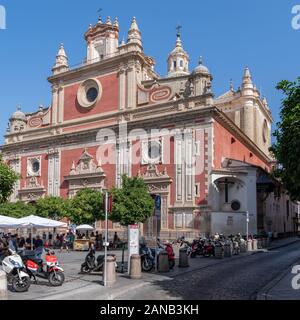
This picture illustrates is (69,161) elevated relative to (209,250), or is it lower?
elevated

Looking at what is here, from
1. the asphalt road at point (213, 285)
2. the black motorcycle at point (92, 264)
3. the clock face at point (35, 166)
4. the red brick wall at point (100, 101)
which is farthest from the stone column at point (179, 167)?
the black motorcycle at point (92, 264)

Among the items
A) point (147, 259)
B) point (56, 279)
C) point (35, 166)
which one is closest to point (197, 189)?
point (147, 259)

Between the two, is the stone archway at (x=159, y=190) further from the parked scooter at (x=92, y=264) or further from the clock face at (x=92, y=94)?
the parked scooter at (x=92, y=264)

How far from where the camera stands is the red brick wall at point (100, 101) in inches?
1688

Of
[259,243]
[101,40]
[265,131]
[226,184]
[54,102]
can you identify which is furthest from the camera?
[265,131]

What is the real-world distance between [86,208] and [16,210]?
8292 mm

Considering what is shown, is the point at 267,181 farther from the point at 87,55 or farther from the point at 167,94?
the point at 87,55

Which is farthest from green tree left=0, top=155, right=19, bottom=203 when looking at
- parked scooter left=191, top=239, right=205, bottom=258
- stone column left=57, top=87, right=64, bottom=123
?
stone column left=57, top=87, right=64, bottom=123

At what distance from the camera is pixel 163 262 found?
18062mm

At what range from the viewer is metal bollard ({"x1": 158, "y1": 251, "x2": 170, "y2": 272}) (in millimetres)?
17984

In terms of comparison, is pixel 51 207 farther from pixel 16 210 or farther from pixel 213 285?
pixel 213 285

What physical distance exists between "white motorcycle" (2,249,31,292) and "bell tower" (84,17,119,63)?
3402 centimetres

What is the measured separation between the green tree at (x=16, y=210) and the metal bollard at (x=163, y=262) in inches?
961

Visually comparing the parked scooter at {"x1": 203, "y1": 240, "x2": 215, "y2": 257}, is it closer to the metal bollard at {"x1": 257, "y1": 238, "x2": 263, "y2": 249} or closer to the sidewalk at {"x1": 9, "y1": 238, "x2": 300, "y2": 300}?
the sidewalk at {"x1": 9, "y1": 238, "x2": 300, "y2": 300}
